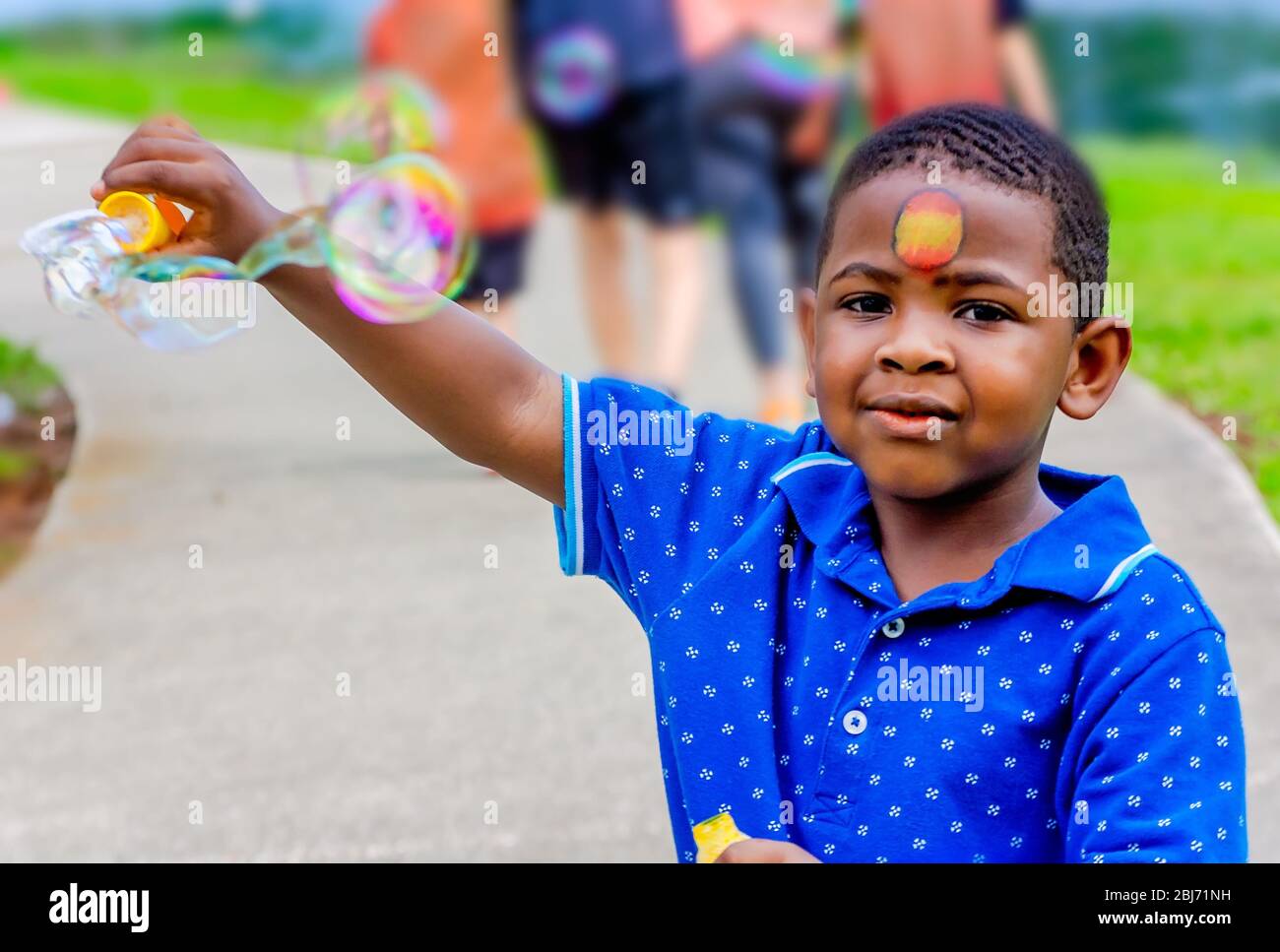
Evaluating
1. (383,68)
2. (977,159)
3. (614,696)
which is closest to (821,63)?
(383,68)

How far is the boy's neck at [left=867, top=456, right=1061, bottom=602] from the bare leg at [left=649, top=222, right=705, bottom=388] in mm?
3972

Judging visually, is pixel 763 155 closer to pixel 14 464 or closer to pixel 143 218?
pixel 14 464

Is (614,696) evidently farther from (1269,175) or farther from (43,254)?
(1269,175)

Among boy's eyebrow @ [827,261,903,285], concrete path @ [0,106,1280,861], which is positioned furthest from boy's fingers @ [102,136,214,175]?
concrete path @ [0,106,1280,861]

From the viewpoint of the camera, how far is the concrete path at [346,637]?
3475 mm

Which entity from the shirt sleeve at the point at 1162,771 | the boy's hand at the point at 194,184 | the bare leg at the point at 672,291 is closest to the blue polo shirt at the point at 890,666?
the shirt sleeve at the point at 1162,771

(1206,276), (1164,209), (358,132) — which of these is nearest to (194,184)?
(358,132)

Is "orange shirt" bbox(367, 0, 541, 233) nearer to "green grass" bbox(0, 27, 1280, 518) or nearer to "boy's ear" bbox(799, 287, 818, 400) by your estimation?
"green grass" bbox(0, 27, 1280, 518)

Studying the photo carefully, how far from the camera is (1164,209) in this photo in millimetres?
9156

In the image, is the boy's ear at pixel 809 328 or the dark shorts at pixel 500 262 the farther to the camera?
the dark shorts at pixel 500 262

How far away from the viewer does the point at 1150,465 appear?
5113mm

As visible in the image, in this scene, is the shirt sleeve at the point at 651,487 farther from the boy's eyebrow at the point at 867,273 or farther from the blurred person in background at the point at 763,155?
the blurred person in background at the point at 763,155
